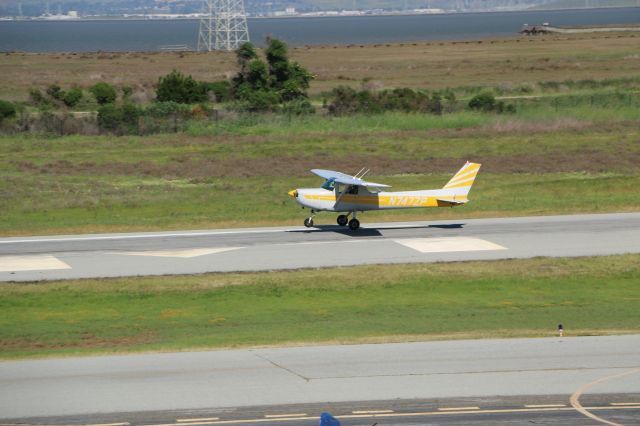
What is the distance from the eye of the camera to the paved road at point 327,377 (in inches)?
880

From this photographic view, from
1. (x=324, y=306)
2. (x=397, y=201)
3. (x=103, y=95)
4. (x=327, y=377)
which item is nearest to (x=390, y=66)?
(x=103, y=95)

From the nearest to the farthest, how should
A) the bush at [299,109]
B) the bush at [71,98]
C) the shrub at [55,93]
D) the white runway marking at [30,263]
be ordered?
the white runway marking at [30,263]
the bush at [299,109]
the bush at [71,98]
the shrub at [55,93]

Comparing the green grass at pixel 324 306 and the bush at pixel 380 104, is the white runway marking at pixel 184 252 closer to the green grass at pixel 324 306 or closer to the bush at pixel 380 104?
the green grass at pixel 324 306

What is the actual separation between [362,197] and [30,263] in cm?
1428

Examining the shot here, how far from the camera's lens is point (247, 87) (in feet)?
295

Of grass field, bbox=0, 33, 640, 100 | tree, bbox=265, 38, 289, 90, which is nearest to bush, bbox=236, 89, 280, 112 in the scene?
tree, bbox=265, 38, 289, 90

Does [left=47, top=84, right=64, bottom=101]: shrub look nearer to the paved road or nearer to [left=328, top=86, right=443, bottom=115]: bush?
[left=328, top=86, right=443, bottom=115]: bush

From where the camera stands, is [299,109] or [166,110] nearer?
[166,110]

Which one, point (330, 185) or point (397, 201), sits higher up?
point (330, 185)

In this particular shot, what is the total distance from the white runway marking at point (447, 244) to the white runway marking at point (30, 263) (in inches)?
536

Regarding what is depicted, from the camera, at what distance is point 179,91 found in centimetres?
8719

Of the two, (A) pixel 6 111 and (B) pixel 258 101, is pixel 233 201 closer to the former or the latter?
(A) pixel 6 111

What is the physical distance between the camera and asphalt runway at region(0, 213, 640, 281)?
37.3 meters

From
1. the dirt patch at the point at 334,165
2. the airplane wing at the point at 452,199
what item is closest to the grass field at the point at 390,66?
the dirt patch at the point at 334,165
